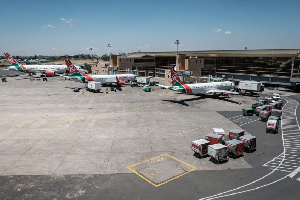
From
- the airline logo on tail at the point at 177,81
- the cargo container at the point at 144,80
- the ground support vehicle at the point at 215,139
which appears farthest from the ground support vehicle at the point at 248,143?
the cargo container at the point at 144,80

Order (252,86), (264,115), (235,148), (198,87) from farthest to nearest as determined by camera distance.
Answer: (252,86) → (198,87) → (264,115) → (235,148)

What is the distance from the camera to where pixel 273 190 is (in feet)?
68.5

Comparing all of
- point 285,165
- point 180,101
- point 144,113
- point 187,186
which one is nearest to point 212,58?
point 180,101

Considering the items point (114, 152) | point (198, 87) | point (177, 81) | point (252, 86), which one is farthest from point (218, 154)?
point (252, 86)

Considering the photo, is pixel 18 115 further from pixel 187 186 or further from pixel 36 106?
pixel 187 186

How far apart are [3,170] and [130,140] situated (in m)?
16.1

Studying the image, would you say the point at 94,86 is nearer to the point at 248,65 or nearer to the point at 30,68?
the point at 30,68

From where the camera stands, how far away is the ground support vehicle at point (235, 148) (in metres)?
27.1

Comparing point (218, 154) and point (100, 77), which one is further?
point (100, 77)

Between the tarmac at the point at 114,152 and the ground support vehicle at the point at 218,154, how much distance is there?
76 centimetres

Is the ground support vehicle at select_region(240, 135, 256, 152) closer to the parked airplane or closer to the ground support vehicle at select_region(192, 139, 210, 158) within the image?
the ground support vehicle at select_region(192, 139, 210, 158)

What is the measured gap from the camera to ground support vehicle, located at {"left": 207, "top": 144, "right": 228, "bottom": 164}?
2555cm

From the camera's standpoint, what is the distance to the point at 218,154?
25.5 meters

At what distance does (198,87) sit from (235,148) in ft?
126
